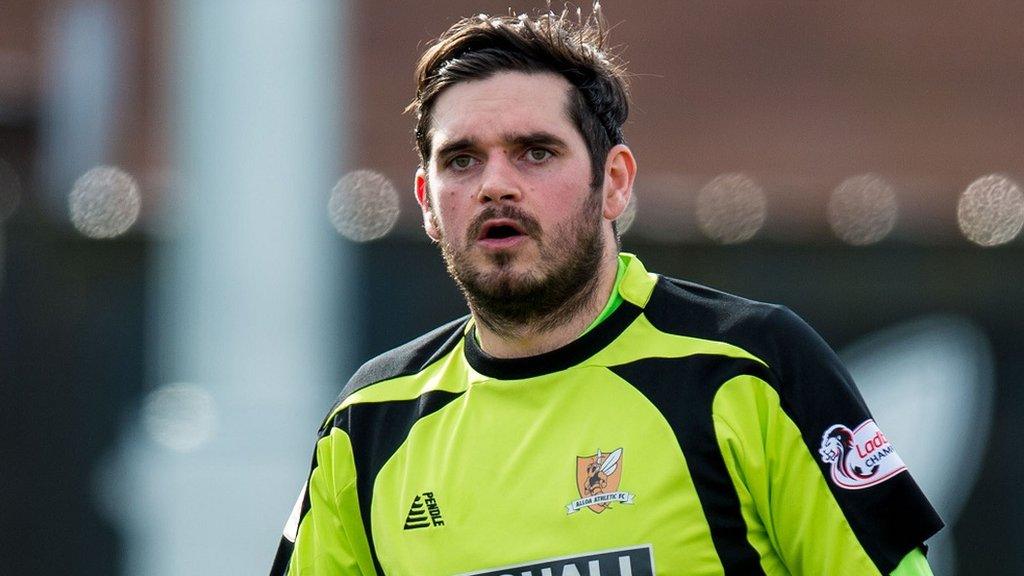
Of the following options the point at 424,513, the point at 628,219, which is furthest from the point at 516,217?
the point at 628,219

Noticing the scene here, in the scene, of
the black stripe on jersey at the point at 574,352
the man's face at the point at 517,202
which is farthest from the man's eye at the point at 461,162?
the black stripe on jersey at the point at 574,352

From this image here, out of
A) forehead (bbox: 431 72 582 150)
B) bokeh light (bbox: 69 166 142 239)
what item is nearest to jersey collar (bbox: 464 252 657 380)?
forehead (bbox: 431 72 582 150)

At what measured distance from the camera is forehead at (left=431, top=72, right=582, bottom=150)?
9.60 feet

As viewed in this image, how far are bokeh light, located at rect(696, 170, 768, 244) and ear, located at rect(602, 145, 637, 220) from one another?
355 centimetres

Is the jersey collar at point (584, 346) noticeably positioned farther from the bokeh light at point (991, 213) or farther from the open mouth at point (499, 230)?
the bokeh light at point (991, 213)

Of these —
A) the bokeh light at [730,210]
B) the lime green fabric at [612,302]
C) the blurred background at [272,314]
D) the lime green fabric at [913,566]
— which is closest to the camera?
the lime green fabric at [913,566]

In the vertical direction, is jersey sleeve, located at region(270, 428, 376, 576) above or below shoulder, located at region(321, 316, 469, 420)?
below

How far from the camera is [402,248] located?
6609mm

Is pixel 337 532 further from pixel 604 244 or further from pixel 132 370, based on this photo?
pixel 132 370

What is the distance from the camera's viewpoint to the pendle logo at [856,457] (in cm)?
262

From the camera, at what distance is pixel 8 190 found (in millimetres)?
6602

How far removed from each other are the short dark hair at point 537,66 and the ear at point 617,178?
0.02 m

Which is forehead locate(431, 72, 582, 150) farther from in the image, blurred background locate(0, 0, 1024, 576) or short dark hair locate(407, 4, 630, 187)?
blurred background locate(0, 0, 1024, 576)

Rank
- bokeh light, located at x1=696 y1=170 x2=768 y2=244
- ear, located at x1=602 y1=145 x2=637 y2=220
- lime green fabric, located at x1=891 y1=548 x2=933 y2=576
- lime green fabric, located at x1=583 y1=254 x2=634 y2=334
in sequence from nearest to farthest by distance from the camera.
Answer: lime green fabric, located at x1=891 y1=548 x2=933 y2=576, lime green fabric, located at x1=583 y1=254 x2=634 y2=334, ear, located at x1=602 y1=145 x2=637 y2=220, bokeh light, located at x1=696 y1=170 x2=768 y2=244
